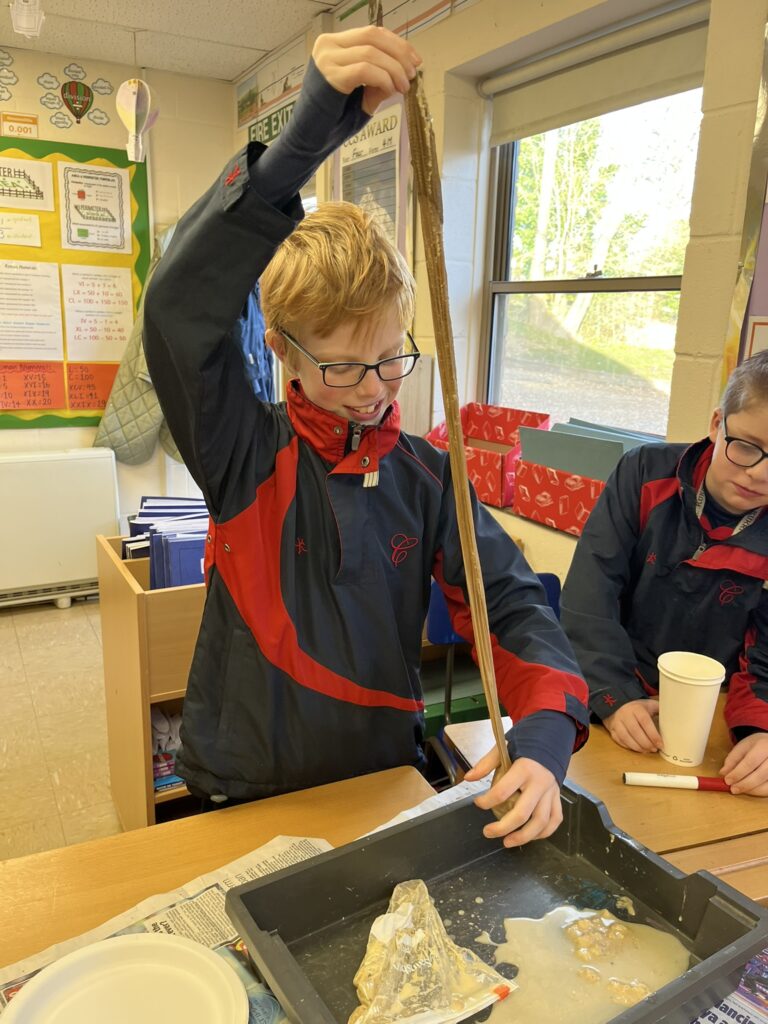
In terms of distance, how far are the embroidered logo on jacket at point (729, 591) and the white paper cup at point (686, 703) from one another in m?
0.23

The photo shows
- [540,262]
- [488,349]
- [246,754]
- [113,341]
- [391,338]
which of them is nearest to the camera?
[391,338]

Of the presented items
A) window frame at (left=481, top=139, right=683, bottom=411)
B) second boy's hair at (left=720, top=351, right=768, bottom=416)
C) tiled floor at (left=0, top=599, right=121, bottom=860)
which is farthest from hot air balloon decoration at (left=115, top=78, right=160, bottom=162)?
second boy's hair at (left=720, top=351, right=768, bottom=416)

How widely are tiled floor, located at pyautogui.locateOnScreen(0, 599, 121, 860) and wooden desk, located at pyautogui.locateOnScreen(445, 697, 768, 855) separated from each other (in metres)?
1.51

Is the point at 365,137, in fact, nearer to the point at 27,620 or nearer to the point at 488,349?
the point at 488,349

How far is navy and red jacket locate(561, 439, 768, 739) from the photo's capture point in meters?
1.30

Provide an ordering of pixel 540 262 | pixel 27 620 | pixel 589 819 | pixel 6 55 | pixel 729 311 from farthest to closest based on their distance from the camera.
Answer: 1. pixel 27 620
2. pixel 6 55
3. pixel 540 262
4. pixel 729 311
5. pixel 589 819

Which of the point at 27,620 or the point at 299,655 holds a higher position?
the point at 299,655

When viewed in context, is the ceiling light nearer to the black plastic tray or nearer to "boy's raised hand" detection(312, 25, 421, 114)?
"boy's raised hand" detection(312, 25, 421, 114)

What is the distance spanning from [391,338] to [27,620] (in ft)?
11.0

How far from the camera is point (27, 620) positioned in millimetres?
3752

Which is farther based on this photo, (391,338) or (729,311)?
(729,311)

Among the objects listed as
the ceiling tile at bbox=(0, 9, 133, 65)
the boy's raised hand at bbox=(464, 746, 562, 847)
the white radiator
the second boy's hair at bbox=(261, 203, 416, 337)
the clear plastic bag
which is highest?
the ceiling tile at bbox=(0, 9, 133, 65)

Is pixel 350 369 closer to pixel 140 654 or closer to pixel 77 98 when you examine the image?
pixel 140 654

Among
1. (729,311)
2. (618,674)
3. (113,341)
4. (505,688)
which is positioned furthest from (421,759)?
→ (113,341)
